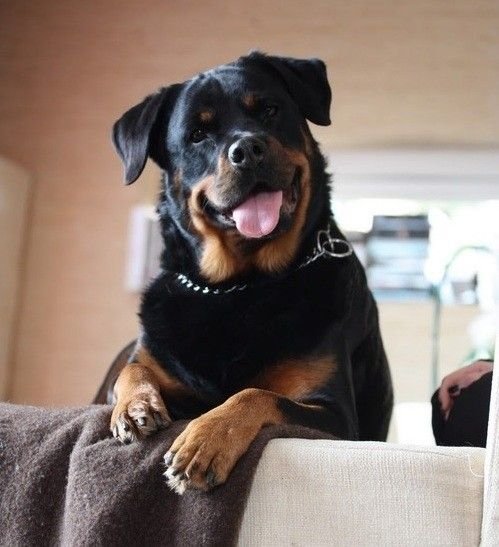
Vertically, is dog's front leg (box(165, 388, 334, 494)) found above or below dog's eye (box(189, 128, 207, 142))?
below

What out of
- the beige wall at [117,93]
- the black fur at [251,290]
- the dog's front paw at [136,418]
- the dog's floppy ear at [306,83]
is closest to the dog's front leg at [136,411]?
the dog's front paw at [136,418]

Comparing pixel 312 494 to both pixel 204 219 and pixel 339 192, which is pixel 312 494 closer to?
pixel 204 219

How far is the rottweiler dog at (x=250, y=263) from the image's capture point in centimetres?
120

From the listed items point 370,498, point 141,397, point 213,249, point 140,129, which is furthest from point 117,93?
point 370,498

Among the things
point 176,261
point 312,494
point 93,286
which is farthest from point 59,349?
point 312,494

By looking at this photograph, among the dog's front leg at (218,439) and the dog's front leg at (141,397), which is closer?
the dog's front leg at (218,439)

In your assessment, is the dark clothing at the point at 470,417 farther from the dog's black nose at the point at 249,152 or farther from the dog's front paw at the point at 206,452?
the dog's black nose at the point at 249,152

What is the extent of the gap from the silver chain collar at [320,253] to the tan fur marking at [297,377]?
173 mm

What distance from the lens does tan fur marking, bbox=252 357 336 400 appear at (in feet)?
3.84

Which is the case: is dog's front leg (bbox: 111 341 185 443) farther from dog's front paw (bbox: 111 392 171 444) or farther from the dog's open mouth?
the dog's open mouth

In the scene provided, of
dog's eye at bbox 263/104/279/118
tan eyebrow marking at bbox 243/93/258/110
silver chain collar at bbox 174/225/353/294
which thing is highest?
tan eyebrow marking at bbox 243/93/258/110

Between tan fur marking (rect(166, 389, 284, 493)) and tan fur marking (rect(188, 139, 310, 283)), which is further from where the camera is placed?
tan fur marking (rect(188, 139, 310, 283))

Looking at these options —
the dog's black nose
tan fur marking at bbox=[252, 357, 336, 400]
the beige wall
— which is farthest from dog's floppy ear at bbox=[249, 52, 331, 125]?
the beige wall

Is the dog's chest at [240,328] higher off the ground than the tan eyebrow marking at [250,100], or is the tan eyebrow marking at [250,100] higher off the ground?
the tan eyebrow marking at [250,100]
